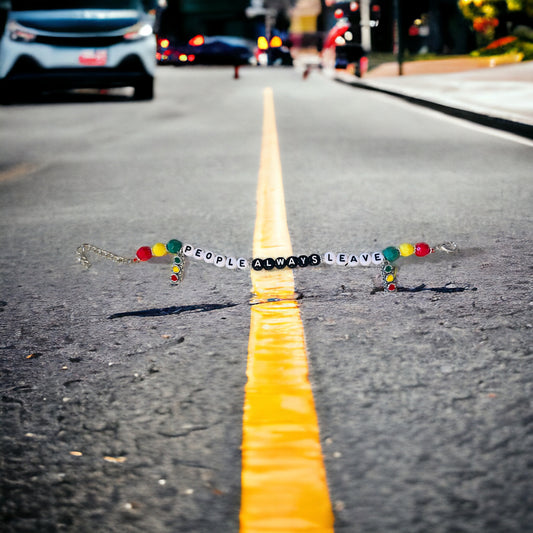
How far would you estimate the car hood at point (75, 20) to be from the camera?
14.6 metres

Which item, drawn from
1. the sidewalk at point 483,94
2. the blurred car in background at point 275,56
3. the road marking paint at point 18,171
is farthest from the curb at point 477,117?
the blurred car in background at point 275,56

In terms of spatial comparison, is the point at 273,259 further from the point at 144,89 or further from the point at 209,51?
the point at 209,51

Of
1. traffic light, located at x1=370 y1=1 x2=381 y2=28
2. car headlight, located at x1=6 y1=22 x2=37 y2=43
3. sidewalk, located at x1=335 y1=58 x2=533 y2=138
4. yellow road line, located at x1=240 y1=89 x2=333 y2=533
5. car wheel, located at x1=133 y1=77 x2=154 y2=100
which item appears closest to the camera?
yellow road line, located at x1=240 y1=89 x2=333 y2=533

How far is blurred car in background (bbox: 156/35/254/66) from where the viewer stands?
39.3m

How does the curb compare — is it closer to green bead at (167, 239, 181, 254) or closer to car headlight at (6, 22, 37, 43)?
car headlight at (6, 22, 37, 43)

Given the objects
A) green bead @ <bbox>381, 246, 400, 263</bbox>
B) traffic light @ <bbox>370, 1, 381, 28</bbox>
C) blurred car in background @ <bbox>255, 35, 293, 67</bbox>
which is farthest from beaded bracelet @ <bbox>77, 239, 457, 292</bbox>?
blurred car in background @ <bbox>255, 35, 293, 67</bbox>

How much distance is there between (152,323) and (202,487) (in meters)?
1.31

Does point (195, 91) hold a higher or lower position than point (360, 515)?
higher

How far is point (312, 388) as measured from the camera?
2430 millimetres

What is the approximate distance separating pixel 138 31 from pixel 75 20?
1075mm

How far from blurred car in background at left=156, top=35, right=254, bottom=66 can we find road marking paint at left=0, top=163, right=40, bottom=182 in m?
31.5

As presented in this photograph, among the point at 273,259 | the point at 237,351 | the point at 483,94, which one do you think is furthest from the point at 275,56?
the point at 237,351

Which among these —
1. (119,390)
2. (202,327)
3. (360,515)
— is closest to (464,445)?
(360,515)

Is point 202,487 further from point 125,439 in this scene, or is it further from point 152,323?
point 152,323
